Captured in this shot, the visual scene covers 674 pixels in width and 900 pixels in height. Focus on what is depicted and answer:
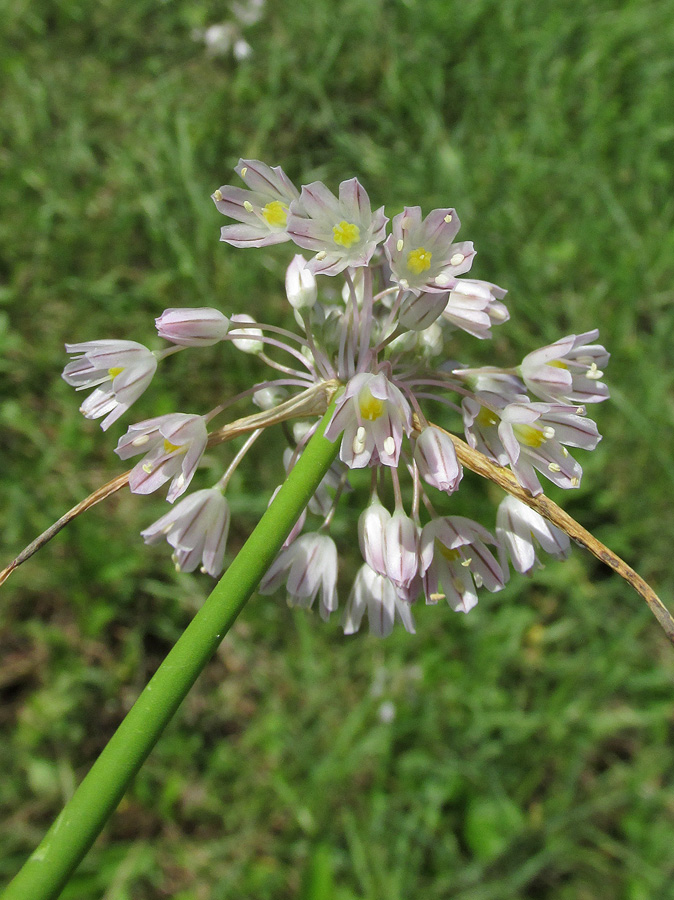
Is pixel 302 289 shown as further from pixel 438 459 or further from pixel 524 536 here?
pixel 524 536

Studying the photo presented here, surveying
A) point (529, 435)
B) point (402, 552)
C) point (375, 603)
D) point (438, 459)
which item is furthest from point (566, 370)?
point (375, 603)

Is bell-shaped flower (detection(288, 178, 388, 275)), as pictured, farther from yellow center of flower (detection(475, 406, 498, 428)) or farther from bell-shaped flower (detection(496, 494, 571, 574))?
bell-shaped flower (detection(496, 494, 571, 574))

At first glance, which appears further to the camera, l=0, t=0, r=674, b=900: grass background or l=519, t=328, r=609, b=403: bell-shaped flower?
l=0, t=0, r=674, b=900: grass background

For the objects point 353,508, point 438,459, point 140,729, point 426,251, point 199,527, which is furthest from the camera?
point 353,508

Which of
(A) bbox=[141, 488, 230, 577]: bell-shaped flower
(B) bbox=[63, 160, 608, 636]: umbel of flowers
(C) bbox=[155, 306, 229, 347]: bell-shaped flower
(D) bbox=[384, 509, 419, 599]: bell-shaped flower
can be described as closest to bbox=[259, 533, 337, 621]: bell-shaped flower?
(B) bbox=[63, 160, 608, 636]: umbel of flowers

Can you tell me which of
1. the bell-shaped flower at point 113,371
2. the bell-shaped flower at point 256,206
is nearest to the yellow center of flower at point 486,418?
the bell-shaped flower at point 256,206

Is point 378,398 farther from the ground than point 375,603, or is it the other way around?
point 378,398
